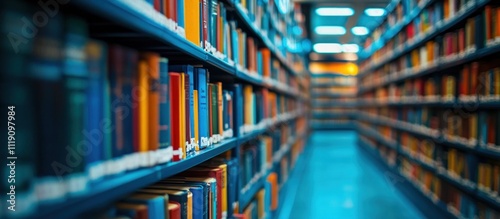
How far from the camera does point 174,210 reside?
3.92ft

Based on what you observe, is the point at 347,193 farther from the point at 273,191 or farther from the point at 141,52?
the point at 141,52

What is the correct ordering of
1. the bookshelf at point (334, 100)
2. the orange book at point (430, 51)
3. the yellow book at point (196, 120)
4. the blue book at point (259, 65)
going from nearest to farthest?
1. the yellow book at point (196, 120)
2. the blue book at point (259, 65)
3. the orange book at point (430, 51)
4. the bookshelf at point (334, 100)

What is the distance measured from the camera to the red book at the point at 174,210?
1.18 m

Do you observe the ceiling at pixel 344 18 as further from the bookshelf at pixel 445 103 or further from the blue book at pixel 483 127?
the blue book at pixel 483 127

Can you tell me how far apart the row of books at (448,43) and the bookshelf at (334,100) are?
8.26 m

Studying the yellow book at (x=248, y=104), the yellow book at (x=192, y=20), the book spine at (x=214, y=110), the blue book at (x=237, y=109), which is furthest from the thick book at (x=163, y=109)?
the yellow book at (x=248, y=104)

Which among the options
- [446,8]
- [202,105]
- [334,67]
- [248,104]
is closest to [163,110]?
[202,105]

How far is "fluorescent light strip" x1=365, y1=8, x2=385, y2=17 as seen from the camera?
6.38m

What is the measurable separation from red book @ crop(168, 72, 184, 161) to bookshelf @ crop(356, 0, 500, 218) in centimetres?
207

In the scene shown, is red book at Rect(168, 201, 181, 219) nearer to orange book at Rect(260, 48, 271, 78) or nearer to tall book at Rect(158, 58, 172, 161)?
tall book at Rect(158, 58, 172, 161)

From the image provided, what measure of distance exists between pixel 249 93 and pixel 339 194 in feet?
8.75

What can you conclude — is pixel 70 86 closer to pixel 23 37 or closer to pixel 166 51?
pixel 23 37

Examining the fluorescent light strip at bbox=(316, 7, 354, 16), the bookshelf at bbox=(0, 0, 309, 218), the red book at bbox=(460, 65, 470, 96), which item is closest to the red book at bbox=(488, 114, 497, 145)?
the red book at bbox=(460, 65, 470, 96)

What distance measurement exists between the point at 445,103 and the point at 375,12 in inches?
142
